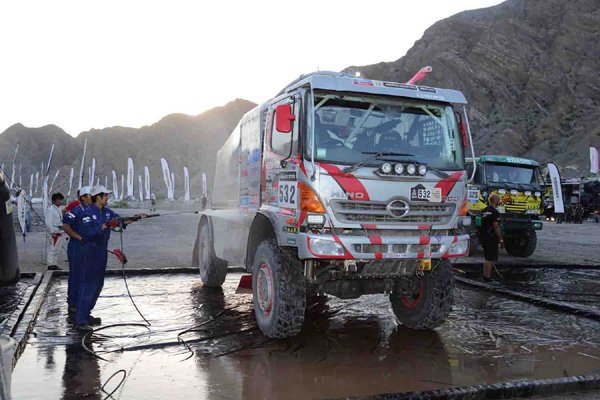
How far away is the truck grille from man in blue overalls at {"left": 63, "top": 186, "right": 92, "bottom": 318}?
3.59m

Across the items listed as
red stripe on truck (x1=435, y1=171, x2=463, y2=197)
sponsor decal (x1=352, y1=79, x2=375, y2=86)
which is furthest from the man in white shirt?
red stripe on truck (x1=435, y1=171, x2=463, y2=197)

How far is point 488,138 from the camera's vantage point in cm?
7725

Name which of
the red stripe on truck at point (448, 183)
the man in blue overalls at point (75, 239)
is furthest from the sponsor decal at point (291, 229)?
the man in blue overalls at point (75, 239)

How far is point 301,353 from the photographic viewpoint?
5.70m

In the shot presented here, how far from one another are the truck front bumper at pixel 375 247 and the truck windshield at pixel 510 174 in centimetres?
972

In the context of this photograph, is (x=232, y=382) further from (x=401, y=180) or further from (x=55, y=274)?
(x=55, y=274)

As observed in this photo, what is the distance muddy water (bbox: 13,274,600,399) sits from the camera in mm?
4707

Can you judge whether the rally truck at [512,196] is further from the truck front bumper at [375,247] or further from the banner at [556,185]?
the truck front bumper at [375,247]

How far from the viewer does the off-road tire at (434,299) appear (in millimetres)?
6434

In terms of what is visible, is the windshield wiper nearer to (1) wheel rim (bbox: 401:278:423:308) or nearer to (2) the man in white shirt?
(1) wheel rim (bbox: 401:278:423:308)

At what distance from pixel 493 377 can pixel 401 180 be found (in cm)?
221

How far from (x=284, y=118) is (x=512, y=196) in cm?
1091

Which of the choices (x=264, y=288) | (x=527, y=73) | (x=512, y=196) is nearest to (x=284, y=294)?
(x=264, y=288)

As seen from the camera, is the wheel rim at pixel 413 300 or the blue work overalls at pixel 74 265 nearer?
the wheel rim at pixel 413 300
